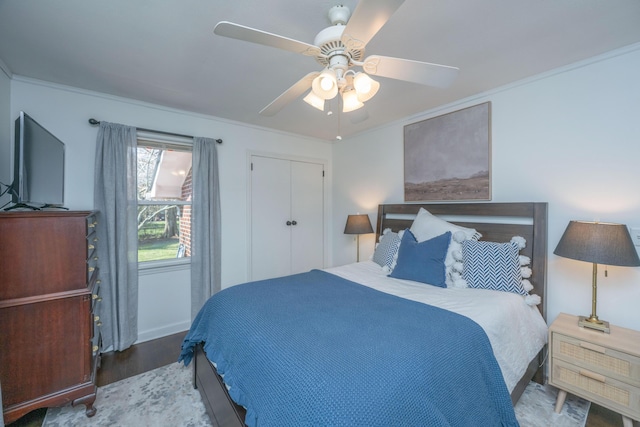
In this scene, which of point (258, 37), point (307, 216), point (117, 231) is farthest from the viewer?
point (307, 216)

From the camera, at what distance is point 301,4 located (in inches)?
55.2

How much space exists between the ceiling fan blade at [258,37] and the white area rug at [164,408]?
219 centimetres

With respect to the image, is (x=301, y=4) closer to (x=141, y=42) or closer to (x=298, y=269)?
(x=141, y=42)

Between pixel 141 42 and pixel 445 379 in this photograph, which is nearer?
pixel 445 379

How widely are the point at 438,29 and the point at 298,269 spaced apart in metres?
3.22

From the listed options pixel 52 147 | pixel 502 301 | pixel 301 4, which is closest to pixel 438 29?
pixel 301 4

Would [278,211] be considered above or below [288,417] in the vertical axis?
above

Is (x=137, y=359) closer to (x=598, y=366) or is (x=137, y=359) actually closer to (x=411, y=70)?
(x=411, y=70)

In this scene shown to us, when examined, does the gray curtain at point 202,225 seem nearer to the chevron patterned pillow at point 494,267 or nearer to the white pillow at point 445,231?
the white pillow at point 445,231

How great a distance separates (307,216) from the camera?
404 centimetres

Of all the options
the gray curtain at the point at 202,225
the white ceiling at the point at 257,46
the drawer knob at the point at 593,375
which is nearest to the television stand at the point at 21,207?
the white ceiling at the point at 257,46

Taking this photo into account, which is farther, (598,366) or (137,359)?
(137,359)

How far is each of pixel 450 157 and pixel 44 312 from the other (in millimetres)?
3440

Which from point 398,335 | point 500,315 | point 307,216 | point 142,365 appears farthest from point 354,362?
point 307,216
